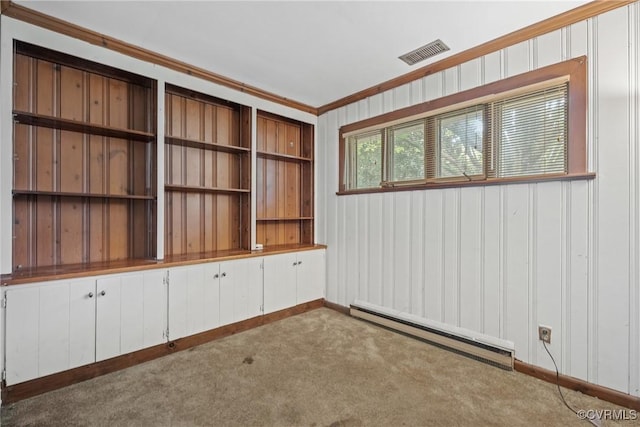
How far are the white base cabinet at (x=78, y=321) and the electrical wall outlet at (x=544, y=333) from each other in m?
2.91

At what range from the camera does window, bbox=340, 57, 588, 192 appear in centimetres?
212

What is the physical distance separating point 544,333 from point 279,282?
2384 millimetres

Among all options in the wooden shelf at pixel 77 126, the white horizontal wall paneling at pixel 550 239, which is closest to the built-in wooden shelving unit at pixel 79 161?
the wooden shelf at pixel 77 126

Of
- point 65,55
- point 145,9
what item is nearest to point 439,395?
point 145,9

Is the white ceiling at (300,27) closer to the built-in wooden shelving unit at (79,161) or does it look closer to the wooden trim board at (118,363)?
the built-in wooden shelving unit at (79,161)

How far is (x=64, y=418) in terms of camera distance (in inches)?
69.9

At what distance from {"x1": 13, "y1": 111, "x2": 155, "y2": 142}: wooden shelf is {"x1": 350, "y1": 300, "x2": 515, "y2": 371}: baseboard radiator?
2755mm

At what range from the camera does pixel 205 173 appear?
3.25 meters

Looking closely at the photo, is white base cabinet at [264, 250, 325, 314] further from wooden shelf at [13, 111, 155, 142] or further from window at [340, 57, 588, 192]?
wooden shelf at [13, 111, 155, 142]

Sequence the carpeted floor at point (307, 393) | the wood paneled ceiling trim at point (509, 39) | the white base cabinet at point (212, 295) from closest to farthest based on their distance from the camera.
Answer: the carpeted floor at point (307, 393)
the wood paneled ceiling trim at point (509, 39)
the white base cabinet at point (212, 295)

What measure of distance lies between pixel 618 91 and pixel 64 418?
12.8 ft

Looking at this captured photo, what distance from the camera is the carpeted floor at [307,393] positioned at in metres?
1.78

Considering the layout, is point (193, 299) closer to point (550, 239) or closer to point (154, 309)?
point (154, 309)

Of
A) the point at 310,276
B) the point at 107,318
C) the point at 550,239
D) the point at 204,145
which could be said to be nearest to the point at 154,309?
the point at 107,318
